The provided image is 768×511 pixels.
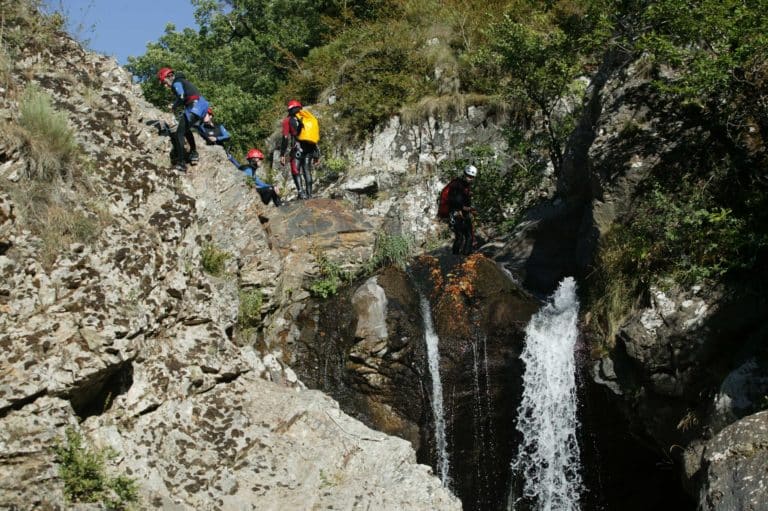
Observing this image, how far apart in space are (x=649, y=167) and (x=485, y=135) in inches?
275

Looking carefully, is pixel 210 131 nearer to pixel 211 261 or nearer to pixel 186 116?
pixel 186 116

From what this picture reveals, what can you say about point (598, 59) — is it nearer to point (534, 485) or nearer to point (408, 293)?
point (408, 293)

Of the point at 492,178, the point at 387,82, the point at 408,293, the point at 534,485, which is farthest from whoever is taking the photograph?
the point at 387,82

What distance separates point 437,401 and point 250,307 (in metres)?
3.25

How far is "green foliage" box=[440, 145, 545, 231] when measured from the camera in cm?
1728

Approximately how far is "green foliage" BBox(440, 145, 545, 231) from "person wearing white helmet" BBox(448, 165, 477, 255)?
253 centimetres

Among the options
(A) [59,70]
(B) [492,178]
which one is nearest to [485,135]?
(B) [492,178]

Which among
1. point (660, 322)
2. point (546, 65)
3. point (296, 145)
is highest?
point (546, 65)

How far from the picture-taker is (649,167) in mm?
12016

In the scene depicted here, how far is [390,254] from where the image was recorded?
14.0 meters

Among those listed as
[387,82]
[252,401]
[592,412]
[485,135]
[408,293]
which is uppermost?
[387,82]

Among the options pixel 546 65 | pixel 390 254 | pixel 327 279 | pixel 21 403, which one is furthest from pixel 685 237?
pixel 21 403

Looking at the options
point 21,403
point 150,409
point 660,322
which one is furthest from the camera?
point 660,322

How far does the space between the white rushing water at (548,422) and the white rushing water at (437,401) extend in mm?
1028
